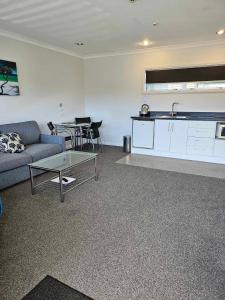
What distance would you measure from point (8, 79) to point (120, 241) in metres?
3.51

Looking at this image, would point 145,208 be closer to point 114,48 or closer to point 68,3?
point 68,3

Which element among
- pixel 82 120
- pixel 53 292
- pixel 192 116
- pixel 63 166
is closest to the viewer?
pixel 53 292

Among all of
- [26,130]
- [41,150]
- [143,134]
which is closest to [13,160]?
[41,150]

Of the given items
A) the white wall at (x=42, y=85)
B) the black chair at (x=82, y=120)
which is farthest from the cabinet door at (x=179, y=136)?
the white wall at (x=42, y=85)

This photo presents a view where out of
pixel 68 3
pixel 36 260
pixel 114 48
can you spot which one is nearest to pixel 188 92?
pixel 114 48

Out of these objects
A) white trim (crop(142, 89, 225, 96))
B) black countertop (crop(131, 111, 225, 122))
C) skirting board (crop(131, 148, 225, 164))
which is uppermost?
white trim (crop(142, 89, 225, 96))

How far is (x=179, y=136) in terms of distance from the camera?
178 inches

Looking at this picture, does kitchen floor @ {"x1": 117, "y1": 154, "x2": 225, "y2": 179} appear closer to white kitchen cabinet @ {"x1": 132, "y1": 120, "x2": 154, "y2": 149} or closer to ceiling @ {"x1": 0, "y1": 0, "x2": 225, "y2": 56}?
white kitchen cabinet @ {"x1": 132, "y1": 120, "x2": 154, "y2": 149}

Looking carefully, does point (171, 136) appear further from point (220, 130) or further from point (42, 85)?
point (42, 85)

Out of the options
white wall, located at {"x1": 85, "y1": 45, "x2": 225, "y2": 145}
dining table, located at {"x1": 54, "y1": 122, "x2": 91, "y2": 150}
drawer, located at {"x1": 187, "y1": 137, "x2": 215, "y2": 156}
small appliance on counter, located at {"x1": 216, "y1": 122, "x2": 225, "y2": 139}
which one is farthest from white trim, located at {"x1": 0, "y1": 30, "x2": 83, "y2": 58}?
small appliance on counter, located at {"x1": 216, "y1": 122, "x2": 225, "y2": 139}

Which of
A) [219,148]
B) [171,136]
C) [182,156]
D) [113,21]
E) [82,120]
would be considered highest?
[113,21]

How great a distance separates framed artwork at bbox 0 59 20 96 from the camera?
12.2ft

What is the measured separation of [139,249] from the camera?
6.05ft

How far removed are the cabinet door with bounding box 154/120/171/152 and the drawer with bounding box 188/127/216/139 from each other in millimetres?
463
